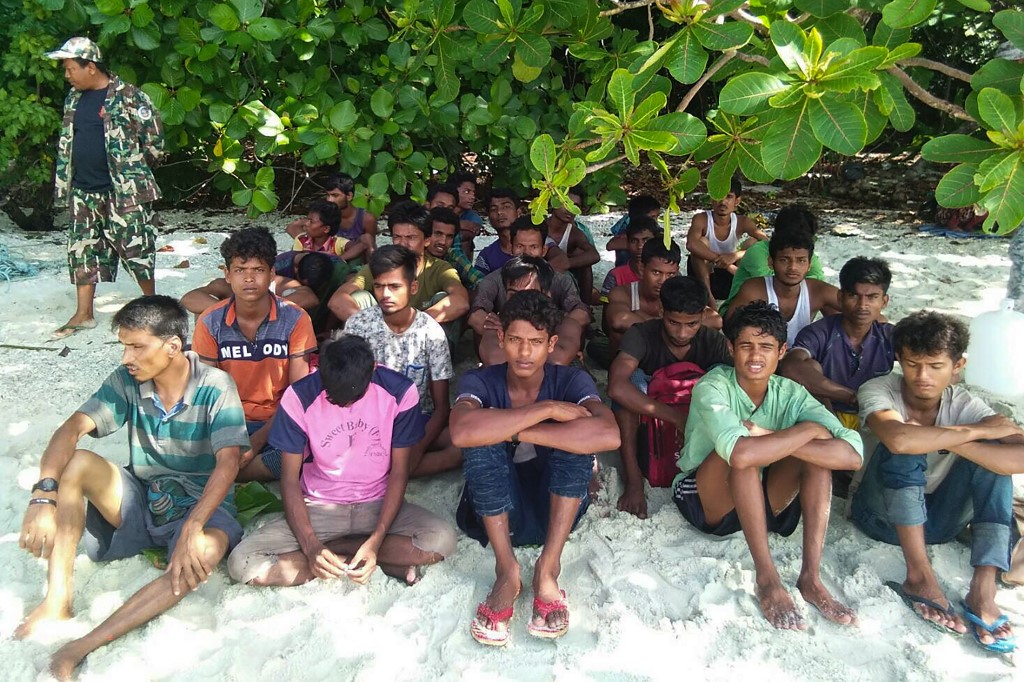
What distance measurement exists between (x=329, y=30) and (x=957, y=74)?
3.50 metres

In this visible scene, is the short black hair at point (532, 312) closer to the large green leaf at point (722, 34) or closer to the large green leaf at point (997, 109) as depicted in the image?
the large green leaf at point (722, 34)

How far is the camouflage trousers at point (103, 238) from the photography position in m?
4.42

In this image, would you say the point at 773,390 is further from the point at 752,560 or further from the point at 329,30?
the point at 329,30

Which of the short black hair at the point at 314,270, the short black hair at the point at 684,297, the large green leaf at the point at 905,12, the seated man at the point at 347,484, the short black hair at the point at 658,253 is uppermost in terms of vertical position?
the large green leaf at the point at 905,12

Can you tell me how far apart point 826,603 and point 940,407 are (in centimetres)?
76

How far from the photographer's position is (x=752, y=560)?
265 cm

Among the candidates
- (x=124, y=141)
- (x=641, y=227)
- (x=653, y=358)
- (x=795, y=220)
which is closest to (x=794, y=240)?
(x=795, y=220)

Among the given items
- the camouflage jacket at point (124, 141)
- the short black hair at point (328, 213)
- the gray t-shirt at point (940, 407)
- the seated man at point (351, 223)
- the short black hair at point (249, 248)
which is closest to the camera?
the gray t-shirt at point (940, 407)

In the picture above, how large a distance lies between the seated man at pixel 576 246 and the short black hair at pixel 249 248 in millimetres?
1939

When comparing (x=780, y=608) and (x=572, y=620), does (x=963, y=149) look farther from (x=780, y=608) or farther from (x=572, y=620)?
(x=572, y=620)

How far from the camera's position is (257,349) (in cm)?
318

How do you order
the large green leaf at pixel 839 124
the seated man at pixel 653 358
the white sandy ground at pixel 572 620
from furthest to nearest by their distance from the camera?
the seated man at pixel 653 358
the white sandy ground at pixel 572 620
the large green leaf at pixel 839 124

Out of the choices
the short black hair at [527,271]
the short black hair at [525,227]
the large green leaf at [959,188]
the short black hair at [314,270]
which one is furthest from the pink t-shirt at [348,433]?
the large green leaf at [959,188]

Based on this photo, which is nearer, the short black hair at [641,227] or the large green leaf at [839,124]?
the large green leaf at [839,124]
